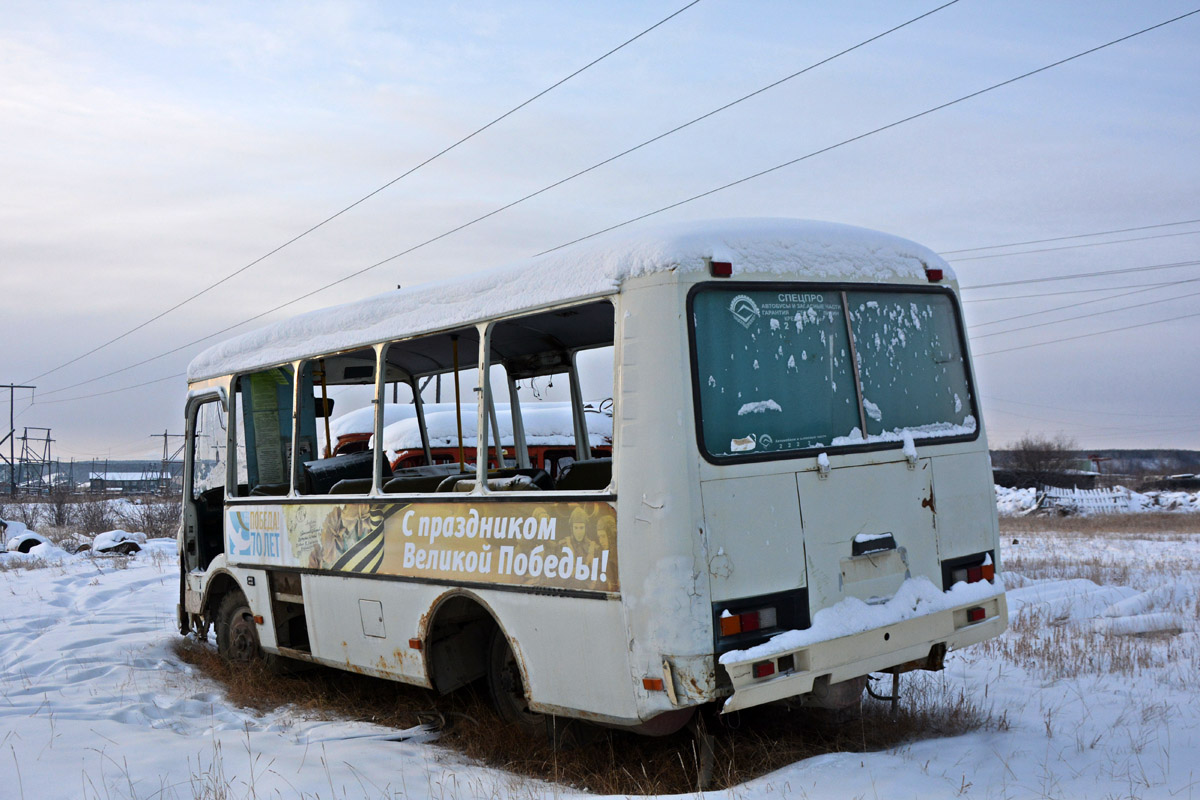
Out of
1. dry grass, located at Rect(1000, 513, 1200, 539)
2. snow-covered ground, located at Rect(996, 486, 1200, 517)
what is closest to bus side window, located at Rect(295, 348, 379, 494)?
dry grass, located at Rect(1000, 513, 1200, 539)

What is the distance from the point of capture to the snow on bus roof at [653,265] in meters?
4.46

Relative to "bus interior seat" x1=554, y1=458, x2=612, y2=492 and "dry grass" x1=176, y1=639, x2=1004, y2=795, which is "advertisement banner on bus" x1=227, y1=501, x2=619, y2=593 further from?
"dry grass" x1=176, y1=639, x2=1004, y2=795

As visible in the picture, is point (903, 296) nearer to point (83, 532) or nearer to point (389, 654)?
point (389, 654)

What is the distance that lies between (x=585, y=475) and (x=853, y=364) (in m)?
1.86

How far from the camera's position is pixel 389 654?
6023 mm

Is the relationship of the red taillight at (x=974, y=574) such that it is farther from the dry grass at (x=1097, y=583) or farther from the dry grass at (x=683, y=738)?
the dry grass at (x=1097, y=583)

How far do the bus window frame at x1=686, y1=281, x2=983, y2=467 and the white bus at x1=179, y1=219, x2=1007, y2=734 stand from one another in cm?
1

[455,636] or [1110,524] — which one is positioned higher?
[455,636]

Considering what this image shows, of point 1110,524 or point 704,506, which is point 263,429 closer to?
point 704,506

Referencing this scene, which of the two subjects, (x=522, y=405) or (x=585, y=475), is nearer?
(x=585, y=475)

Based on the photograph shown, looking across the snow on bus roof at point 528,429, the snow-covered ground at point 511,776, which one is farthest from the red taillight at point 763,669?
the snow on bus roof at point 528,429

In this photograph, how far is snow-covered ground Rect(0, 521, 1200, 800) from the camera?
171 inches

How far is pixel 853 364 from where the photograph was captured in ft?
15.8

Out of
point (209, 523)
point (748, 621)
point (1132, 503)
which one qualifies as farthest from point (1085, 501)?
point (748, 621)
